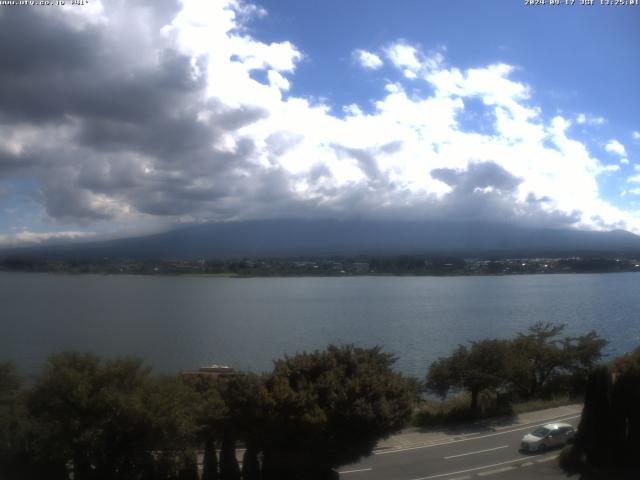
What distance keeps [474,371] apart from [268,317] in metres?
23.7

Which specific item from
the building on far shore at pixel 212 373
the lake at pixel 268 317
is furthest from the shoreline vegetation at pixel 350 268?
the building on far shore at pixel 212 373

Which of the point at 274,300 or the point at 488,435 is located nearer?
the point at 488,435

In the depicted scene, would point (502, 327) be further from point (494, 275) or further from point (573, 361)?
point (494, 275)

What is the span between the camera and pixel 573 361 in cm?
1898

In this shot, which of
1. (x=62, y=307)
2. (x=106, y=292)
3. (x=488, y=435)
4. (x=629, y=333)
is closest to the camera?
(x=488, y=435)

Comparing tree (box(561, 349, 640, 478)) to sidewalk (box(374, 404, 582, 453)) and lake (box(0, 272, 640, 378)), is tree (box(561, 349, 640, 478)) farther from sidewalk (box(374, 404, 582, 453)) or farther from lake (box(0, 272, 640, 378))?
lake (box(0, 272, 640, 378))

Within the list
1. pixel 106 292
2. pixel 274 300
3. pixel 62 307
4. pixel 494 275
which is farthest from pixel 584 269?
pixel 62 307

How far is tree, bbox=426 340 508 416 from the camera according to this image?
15.2 meters

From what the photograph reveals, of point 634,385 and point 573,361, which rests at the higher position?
point 634,385

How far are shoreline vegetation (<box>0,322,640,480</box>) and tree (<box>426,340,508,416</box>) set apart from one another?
6047 mm

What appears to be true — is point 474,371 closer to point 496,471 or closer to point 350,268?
point 496,471

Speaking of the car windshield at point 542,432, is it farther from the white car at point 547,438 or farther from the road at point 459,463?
the road at point 459,463

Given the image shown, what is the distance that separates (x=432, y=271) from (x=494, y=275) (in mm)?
8506

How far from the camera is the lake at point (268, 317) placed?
82.8 feet
